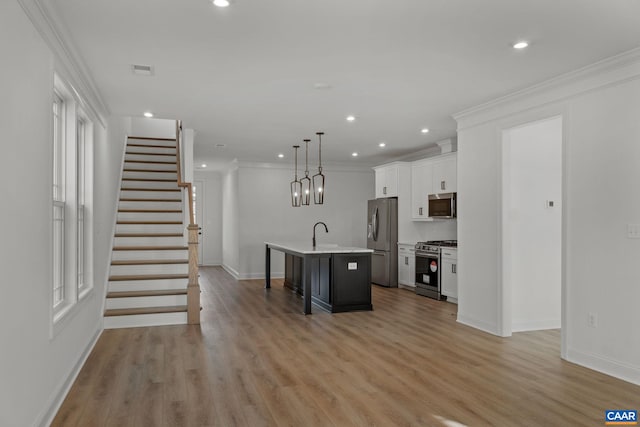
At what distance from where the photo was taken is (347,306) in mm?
6258

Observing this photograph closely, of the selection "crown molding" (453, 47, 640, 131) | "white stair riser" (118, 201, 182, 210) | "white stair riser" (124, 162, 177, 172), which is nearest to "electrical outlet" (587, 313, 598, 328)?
"crown molding" (453, 47, 640, 131)

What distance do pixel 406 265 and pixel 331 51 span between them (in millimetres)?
5525

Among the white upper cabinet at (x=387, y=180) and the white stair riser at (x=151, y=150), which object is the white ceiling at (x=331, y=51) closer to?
the white upper cabinet at (x=387, y=180)

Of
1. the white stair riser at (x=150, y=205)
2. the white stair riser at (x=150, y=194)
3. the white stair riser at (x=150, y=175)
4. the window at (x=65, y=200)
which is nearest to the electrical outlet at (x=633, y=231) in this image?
the window at (x=65, y=200)

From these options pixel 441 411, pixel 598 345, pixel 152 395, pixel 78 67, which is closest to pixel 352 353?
pixel 441 411

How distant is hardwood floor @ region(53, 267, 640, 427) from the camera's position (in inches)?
116

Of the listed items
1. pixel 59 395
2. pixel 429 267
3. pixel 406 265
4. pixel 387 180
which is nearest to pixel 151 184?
pixel 387 180

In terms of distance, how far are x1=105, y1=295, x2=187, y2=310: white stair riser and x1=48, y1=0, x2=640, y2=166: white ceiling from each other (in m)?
2.33

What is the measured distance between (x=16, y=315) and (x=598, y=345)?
4.29 m

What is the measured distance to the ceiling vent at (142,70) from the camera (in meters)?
3.96

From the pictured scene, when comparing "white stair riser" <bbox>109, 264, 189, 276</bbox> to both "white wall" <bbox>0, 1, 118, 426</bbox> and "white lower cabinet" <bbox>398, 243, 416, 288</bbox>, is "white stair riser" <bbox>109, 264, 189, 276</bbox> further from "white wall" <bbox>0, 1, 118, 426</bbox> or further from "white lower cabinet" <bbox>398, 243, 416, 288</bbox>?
"white lower cabinet" <bbox>398, 243, 416, 288</bbox>

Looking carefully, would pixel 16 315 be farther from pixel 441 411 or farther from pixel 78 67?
pixel 441 411

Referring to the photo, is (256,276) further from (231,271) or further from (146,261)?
(146,261)

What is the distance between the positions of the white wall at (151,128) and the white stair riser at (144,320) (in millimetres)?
5420
